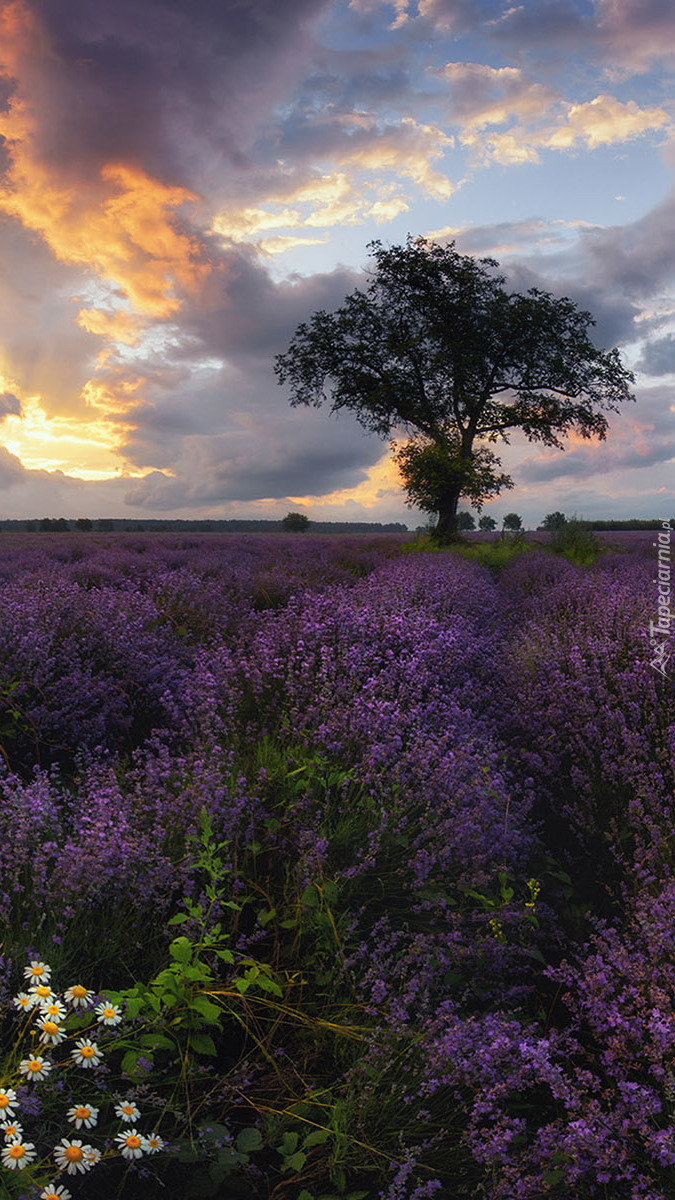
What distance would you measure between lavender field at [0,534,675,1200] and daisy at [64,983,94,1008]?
33 mm

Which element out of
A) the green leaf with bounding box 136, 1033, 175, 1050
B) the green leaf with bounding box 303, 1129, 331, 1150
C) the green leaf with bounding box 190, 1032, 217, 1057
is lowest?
the green leaf with bounding box 303, 1129, 331, 1150

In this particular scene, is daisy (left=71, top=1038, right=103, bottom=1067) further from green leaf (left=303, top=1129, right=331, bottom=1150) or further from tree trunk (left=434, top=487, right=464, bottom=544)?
tree trunk (left=434, top=487, right=464, bottom=544)

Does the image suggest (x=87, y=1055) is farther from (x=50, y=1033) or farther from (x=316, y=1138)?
(x=316, y=1138)


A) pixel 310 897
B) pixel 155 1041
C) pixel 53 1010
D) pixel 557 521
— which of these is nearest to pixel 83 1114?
pixel 53 1010

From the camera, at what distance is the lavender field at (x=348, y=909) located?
1709 mm

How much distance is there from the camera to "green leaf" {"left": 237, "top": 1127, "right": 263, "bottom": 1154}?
1.73 m

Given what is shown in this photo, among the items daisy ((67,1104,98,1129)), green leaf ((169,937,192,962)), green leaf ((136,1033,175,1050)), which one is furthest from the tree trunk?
daisy ((67,1104,98,1129))

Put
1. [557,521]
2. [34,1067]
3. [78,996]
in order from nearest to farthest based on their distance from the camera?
1. [34,1067]
2. [78,996]
3. [557,521]

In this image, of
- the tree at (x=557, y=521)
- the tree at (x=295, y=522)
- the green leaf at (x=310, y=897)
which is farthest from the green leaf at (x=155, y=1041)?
the tree at (x=295, y=522)

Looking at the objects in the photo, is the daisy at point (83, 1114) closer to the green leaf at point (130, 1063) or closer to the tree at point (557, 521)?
the green leaf at point (130, 1063)

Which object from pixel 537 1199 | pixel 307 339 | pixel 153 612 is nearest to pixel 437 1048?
pixel 537 1199

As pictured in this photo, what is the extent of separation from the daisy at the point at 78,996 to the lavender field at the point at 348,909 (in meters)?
0.03

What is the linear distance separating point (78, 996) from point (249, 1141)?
1.91 feet

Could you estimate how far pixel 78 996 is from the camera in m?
1.61
